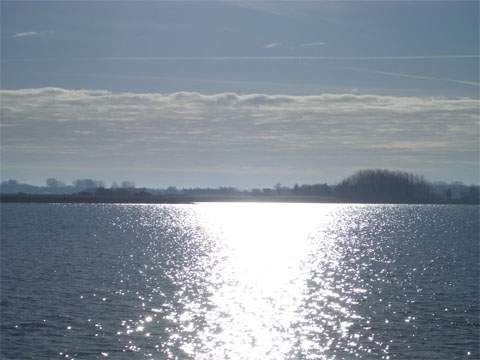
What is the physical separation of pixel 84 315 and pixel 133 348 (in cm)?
922

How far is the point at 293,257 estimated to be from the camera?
340 ft

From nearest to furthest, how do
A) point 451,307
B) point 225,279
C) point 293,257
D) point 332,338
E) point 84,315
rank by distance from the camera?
point 332,338
point 84,315
point 451,307
point 225,279
point 293,257

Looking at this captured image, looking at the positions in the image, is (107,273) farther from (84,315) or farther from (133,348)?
(133,348)

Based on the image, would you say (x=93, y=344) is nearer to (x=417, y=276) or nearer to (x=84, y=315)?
(x=84, y=315)

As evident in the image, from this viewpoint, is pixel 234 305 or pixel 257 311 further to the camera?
pixel 234 305

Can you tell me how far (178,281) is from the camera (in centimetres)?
6800

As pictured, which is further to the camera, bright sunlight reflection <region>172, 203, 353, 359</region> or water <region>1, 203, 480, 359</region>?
bright sunlight reflection <region>172, 203, 353, 359</region>

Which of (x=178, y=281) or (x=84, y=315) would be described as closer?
(x=84, y=315)

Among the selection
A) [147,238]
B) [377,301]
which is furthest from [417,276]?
[147,238]

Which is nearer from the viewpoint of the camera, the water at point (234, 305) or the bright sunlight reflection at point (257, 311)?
the water at point (234, 305)

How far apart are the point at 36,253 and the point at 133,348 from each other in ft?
182

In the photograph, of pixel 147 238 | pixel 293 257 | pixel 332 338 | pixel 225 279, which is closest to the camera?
pixel 332 338

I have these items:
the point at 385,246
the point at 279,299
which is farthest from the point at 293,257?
the point at 279,299

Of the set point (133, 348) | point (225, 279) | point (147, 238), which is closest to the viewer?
point (133, 348)
